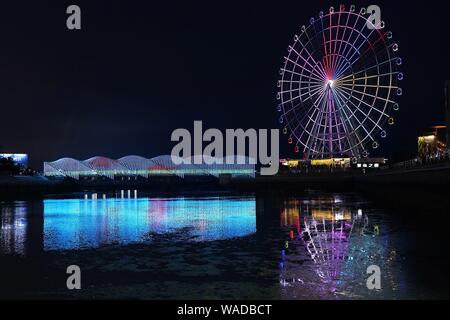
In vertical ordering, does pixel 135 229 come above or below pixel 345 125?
below

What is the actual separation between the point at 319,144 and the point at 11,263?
62626mm

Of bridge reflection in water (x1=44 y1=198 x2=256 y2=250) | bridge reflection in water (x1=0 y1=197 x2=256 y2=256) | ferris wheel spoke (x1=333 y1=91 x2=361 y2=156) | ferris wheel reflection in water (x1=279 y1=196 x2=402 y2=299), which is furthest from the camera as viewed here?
ferris wheel spoke (x1=333 y1=91 x2=361 y2=156)

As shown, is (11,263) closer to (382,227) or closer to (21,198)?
(382,227)

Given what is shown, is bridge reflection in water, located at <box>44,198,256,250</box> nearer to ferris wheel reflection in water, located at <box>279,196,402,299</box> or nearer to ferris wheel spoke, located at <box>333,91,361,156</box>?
ferris wheel reflection in water, located at <box>279,196,402,299</box>

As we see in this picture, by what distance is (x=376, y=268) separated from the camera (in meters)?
18.0

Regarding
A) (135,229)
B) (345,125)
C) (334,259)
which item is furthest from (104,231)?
(345,125)

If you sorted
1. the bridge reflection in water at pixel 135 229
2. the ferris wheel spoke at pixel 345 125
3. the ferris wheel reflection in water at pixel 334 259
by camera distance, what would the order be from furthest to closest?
1. the ferris wheel spoke at pixel 345 125
2. the bridge reflection in water at pixel 135 229
3. the ferris wheel reflection in water at pixel 334 259

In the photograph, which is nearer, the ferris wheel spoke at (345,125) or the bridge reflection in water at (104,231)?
the bridge reflection in water at (104,231)

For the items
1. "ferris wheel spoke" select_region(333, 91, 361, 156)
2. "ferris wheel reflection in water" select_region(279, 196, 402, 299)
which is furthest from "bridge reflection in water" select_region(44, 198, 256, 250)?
"ferris wheel spoke" select_region(333, 91, 361, 156)

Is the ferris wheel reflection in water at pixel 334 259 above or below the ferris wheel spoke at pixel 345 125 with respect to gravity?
below

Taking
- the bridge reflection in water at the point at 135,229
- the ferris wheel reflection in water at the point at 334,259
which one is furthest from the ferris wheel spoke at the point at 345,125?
the ferris wheel reflection in water at the point at 334,259

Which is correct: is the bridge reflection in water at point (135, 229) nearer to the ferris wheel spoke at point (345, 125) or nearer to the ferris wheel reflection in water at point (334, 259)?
the ferris wheel reflection in water at point (334, 259)

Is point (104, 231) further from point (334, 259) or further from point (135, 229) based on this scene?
point (334, 259)

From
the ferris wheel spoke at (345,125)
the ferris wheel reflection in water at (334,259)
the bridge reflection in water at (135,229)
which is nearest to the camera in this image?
the ferris wheel reflection in water at (334,259)
